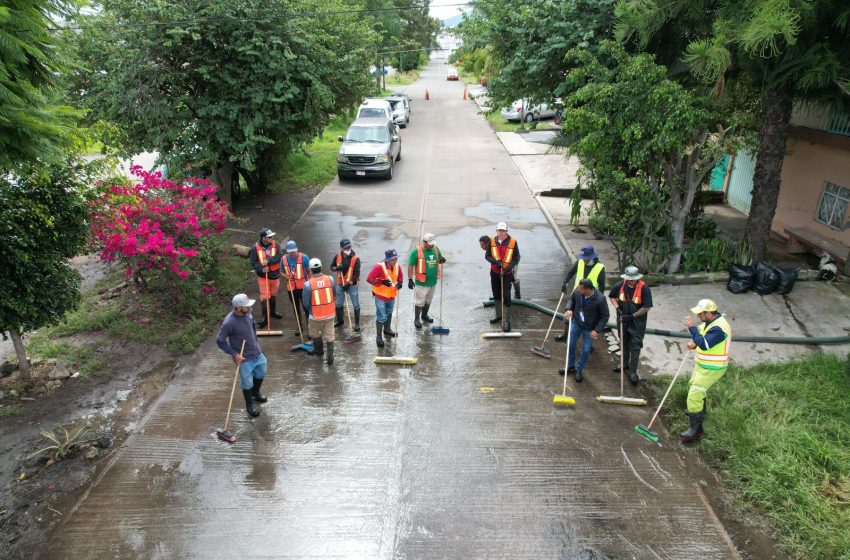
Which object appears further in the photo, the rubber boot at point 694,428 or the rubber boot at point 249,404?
the rubber boot at point 249,404

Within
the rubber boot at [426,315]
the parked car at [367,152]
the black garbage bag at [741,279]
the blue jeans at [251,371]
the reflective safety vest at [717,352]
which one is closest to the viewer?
the reflective safety vest at [717,352]

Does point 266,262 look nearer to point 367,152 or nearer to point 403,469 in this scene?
point 403,469

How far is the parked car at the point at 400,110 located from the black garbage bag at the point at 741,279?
71.1 ft

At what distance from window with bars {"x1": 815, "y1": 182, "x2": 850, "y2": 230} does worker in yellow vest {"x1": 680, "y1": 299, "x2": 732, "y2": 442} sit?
25.0 ft

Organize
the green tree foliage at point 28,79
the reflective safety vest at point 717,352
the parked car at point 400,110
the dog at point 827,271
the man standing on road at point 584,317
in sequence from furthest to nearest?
the parked car at point 400,110, the dog at point 827,271, the man standing on road at point 584,317, the reflective safety vest at point 717,352, the green tree foliage at point 28,79

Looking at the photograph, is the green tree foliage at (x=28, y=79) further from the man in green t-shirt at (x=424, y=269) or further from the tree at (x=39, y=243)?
the man in green t-shirt at (x=424, y=269)

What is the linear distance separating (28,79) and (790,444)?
8.19m

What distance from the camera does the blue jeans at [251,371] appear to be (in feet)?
22.6

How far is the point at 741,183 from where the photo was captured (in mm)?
15211

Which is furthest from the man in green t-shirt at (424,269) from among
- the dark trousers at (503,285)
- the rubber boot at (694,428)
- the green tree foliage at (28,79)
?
the green tree foliage at (28,79)

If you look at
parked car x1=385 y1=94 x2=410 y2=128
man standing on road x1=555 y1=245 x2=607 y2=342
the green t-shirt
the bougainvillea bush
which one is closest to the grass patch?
man standing on road x1=555 y1=245 x2=607 y2=342

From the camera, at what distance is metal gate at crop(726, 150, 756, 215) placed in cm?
1472

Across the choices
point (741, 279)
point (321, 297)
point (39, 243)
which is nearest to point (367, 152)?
point (321, 297)

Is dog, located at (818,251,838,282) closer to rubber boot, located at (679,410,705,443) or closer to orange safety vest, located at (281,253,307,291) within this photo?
rubber boot, located at (679,410,705,443)
